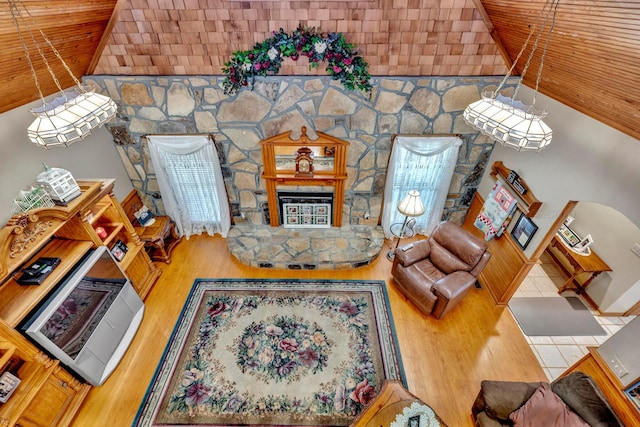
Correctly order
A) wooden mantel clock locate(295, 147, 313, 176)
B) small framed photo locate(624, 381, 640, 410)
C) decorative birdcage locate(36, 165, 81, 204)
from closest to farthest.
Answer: small framed photo locate(624, 381, 640, 410), decorative birdcage locate(36, 165, 81, 204), wooden mantel clock locate(295, 147, 313, 176)

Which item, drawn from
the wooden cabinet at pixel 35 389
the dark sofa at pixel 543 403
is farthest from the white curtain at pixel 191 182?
the dark sofa at pixel 543 403

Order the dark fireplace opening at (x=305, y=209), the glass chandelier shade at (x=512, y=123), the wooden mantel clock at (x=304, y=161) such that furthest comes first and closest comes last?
Result: 1. the dark fireplace opening at (x=305, y=209)
2. the wooden mantel clock at (x=304, y=161)
3. the glass chandelier shade at (x=512, y=123)

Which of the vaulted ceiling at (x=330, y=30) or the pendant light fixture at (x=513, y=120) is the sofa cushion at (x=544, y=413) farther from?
the vaulted ceiling at (x=330, y=30)

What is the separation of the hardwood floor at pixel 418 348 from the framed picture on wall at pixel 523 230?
39.1 inches

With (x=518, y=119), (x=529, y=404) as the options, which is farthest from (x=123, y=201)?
(x=529, y=404)

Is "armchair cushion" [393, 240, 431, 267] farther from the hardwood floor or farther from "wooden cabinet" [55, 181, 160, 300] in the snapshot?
"wooden cabinet" [55, 181, 160, 300]

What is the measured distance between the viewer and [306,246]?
193 inches

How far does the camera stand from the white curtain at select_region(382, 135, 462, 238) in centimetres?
436

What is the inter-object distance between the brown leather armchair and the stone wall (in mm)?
1161

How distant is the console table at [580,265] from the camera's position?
423 cm

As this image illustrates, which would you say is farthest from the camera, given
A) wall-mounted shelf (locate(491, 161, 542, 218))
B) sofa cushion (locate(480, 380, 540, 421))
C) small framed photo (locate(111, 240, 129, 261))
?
small framed photo (locate(111, 240, 129, 261))

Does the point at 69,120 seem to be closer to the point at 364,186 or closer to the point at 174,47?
the point at 174,47

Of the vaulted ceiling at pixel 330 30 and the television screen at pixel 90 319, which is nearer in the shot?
the vaulted ceiling at pixel 330 30

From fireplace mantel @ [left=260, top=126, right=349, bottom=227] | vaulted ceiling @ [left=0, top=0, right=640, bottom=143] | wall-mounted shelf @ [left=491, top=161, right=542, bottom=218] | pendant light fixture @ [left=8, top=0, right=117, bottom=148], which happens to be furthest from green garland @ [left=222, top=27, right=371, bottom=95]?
wall-mounted shelf @ [left=491, top=161, right=542, bottom=218]
